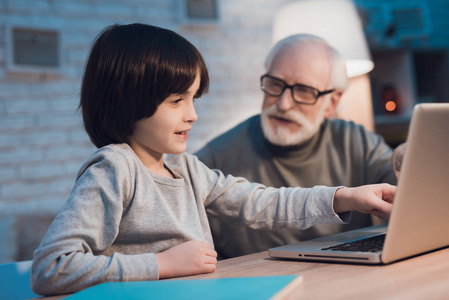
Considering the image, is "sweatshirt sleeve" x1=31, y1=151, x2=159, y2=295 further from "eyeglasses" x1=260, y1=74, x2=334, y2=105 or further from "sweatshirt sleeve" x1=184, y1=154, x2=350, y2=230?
"eyeglasses" x1=260, y1=74, x2=334, y2=105

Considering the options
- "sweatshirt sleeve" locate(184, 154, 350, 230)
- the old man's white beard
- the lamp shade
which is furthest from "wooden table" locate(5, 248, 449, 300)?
the lamp shade

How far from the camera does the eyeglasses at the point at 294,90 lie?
162cm

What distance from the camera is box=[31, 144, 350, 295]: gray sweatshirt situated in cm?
73

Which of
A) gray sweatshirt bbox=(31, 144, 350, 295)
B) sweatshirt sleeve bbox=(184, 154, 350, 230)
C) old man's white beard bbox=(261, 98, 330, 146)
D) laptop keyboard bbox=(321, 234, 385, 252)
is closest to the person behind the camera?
gray sweatshirt bbox=(31, 144, 350, 295)

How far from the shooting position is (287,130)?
159 cm

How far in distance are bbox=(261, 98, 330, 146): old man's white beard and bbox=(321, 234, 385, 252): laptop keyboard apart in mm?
654

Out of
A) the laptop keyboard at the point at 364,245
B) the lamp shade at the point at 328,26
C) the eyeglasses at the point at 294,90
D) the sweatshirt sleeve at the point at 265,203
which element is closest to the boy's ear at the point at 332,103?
the eyeglasses at the point at 294,90

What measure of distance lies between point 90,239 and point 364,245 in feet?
1.50

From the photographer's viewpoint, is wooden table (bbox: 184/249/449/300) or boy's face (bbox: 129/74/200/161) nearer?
wooden table (bbox: 184/249/449/300)

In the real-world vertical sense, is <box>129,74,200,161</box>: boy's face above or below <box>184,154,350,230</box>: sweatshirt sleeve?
above

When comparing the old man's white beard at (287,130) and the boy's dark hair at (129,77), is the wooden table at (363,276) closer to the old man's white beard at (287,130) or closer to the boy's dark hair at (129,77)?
the boy's dark hair at (129,77)

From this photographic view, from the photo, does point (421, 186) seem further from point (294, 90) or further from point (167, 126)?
point (294, 90)

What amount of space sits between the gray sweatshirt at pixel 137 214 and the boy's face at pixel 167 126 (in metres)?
0.04

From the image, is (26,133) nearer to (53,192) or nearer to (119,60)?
(53,192)
